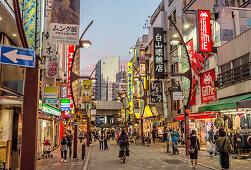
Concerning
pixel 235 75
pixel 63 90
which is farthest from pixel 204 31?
pixel 63 90

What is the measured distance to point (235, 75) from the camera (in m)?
20.0

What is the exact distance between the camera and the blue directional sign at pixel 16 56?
6.08 m

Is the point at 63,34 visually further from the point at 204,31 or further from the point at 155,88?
the point at 155,88

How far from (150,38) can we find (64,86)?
20.8m

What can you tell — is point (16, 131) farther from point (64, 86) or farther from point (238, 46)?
point (64, 86)

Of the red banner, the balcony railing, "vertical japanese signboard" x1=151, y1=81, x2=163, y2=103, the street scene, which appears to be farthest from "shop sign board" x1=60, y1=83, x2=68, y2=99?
the balcony railing

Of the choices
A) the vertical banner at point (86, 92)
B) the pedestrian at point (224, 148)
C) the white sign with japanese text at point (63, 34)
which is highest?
the white sign with japanese text at point (63, 34)

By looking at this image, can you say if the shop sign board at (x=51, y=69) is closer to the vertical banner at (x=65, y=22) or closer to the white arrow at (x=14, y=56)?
the vertical banner at (x=65, y=22)

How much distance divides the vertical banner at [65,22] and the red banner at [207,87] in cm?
1557

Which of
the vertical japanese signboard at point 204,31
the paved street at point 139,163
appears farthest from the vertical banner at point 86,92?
the vertical japanese signboard at point 204,31

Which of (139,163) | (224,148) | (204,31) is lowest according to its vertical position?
(139,163)

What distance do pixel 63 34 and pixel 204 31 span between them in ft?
50.2

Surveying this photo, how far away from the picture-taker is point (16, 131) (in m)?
14.8

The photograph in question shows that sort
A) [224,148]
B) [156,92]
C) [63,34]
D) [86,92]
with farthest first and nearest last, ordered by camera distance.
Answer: [156,92] < [86,92] < [224,148] < [63,34]
